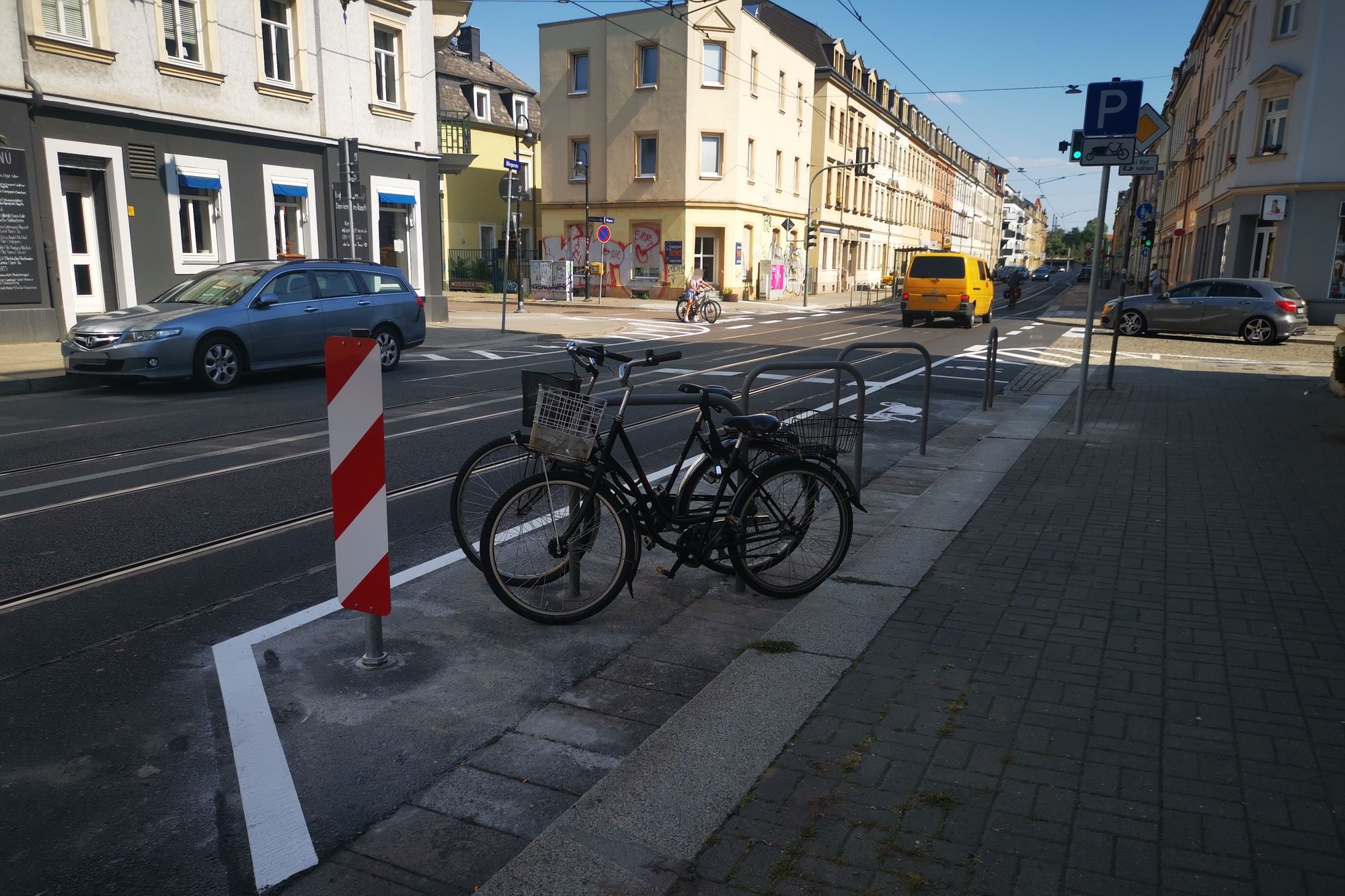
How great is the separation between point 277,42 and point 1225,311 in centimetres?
2301

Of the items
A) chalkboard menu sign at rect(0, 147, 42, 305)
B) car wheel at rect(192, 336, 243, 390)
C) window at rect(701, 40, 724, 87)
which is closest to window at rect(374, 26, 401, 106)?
chalkboard menu sign at rect(0, 147, 42, 305)

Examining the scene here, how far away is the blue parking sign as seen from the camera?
9305 millimetres

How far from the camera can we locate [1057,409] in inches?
465

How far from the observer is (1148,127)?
1015 centimetres

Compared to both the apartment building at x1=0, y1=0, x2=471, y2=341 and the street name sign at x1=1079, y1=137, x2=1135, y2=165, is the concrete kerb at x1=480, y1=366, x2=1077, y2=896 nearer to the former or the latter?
the street name sign at x1=1079, y1=137, x2=1135, y2=165

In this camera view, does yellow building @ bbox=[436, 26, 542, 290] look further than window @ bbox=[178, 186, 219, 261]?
Yes

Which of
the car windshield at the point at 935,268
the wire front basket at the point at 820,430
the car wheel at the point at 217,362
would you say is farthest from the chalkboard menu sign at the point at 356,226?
the wire front basket at the point at 820,430

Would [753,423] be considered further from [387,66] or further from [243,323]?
[387,66]

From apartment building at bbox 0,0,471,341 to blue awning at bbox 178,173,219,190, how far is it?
1.5 inches

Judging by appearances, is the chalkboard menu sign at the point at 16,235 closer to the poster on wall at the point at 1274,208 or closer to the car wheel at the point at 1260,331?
the car wheel at the point at 1260,331

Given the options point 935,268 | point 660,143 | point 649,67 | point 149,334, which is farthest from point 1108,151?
point 649,67

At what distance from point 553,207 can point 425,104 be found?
18176 mm

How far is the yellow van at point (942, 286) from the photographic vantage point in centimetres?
2770

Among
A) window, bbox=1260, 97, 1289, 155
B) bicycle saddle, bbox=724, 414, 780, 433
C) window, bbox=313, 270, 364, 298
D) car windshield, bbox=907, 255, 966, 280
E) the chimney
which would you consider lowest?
bicycle saddle, bbox=724, 414, 780, 433
